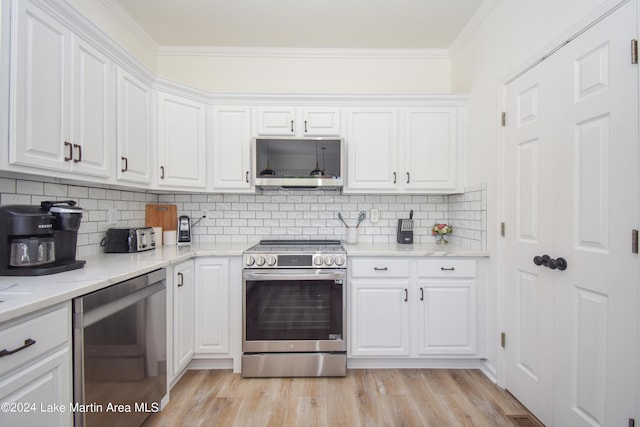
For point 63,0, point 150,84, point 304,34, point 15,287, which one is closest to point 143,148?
point 150,84

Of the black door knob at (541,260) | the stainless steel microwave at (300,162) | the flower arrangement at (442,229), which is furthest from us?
the flower arrangement at (442,229)

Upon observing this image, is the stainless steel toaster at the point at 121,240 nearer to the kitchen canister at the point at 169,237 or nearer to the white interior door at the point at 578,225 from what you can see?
the kitchen canister at the point at 169,237

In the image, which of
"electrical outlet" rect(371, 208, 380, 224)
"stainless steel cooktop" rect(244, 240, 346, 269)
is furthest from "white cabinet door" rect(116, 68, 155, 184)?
"electrical outlet" rect(371, 208, 380, 224)

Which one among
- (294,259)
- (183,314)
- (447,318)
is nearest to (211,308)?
(183,314)

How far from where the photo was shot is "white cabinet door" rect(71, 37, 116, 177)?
5.28 ft

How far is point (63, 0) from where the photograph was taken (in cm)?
145

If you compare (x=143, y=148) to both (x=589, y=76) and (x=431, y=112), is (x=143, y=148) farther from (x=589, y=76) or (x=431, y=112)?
(x=589, y=76)

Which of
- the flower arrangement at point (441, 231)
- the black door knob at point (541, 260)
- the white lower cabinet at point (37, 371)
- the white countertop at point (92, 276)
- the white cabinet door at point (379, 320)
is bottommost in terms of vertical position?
the white cabinet door at point (379, 320)

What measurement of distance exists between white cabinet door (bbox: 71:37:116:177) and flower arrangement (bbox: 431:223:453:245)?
2.68 metres

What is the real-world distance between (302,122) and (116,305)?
6.36 ft

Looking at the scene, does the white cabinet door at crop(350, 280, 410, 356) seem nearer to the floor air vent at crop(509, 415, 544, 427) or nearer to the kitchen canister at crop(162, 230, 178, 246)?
the floor air vent at crop(509, 415, 544, 427)

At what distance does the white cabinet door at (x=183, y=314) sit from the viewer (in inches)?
79.3

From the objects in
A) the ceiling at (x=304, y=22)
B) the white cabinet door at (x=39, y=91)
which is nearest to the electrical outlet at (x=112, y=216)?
the white cabinet door at (x=39, y=91)

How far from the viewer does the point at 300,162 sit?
250 centimetres
